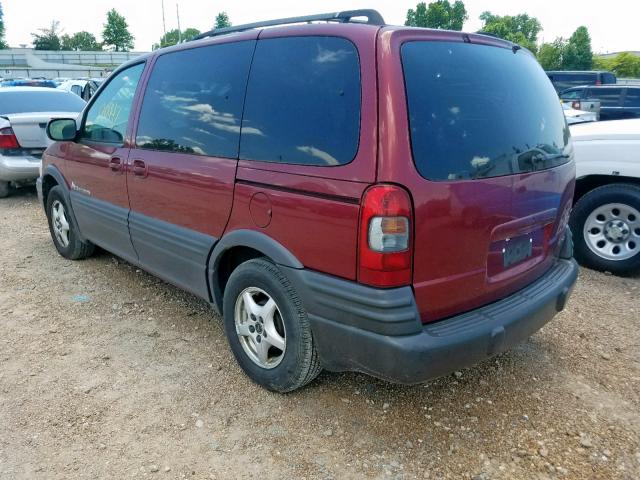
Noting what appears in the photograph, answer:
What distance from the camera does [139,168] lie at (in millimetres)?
3449

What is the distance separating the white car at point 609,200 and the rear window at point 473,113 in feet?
6.86

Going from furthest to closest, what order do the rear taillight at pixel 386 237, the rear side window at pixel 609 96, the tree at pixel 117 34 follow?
1. the tree at pixel 117 34
2. the rear side window at pixel 609 96
3. the rear taillight at pixel 386 237

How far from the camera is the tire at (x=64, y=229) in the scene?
473 centimetres

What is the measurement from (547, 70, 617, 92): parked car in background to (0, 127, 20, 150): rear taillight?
21.2m

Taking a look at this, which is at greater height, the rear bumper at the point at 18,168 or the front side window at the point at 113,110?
the front side window at the point at 113,110

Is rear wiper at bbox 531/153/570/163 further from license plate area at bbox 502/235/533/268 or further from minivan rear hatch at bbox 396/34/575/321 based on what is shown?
license plate area at bbox 502/235/533/268

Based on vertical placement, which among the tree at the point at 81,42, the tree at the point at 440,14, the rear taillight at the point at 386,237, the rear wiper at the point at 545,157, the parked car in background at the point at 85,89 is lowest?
the rear taillight at the point at 386,237

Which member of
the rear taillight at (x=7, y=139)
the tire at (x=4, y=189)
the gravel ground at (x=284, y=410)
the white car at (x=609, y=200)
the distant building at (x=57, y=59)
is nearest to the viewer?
the gravel ground at (x=284, y=410)

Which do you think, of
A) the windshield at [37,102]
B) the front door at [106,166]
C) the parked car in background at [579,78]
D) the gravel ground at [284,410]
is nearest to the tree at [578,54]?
the parked car in background at [579,78]

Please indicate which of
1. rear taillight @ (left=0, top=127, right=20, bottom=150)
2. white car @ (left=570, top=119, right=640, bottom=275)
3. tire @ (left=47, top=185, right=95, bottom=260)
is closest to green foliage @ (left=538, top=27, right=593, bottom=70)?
white car @ (left=570, top=119, right=640, bottom=275)

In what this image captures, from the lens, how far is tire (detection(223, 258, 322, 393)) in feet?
8.26

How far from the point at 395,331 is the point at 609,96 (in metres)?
16.0

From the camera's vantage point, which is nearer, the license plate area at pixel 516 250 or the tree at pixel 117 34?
the license plate area at pixel 516 250

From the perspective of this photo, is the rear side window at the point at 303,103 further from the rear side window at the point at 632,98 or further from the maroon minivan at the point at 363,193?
the rear side window at the point at 632,98
